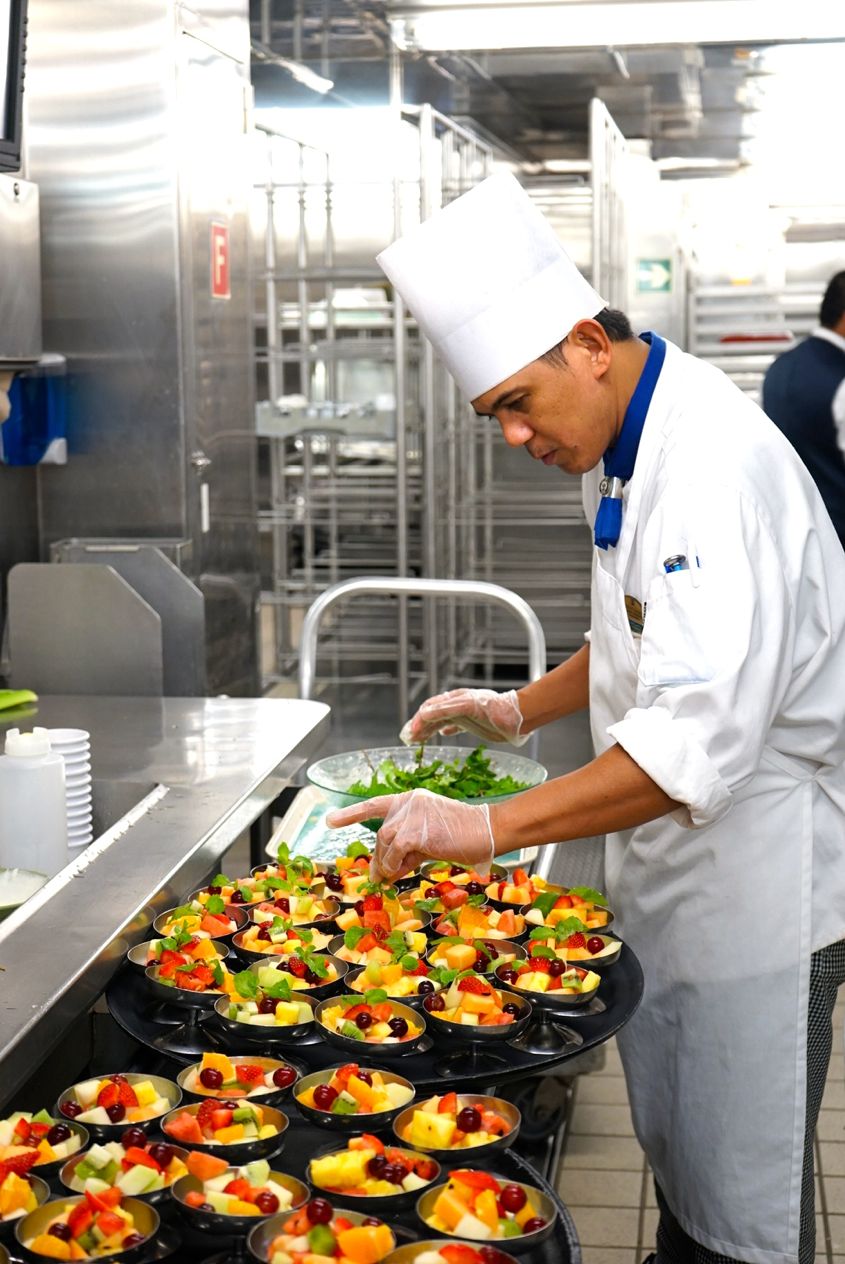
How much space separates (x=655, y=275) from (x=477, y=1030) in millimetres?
6805

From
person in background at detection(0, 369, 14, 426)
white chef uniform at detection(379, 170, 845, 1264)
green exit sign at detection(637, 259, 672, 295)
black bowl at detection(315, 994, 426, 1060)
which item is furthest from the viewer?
green exit sign at detection(637, 259, 672, 295)

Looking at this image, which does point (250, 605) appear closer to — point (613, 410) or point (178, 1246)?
point (613, 410)

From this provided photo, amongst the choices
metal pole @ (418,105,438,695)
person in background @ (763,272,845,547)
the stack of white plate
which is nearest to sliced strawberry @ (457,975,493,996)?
the stack of white plate

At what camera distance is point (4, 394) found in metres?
2.96

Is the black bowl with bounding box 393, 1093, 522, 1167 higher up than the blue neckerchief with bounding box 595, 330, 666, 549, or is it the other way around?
the blue neckerchief with bounding box 595, 330, 666, 549

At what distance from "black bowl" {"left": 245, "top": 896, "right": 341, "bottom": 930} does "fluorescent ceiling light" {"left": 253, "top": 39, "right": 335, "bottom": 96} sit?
14.3ft

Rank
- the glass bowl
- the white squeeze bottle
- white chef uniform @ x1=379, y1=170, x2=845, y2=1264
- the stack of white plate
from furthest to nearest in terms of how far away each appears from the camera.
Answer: the glass bowl, the stack of white plate, the white squeeze bottle, white chef uniform @ x1=379, y1=170, x2=845, y2=1264

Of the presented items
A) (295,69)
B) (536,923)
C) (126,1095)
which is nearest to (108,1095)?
(126,1095)

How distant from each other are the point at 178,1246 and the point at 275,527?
5381 millimetres

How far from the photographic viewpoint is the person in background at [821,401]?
14.3 feet

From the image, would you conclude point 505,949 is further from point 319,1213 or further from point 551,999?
Result: point 319,1213

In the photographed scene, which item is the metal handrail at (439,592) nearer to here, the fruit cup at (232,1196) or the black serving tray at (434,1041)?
the black serving tray at (434,1041)

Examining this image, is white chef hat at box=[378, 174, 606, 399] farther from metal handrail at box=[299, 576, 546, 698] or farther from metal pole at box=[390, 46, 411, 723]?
metal pole at box=[390, 46, 411, 723]

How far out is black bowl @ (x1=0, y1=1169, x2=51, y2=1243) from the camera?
3.97ft
